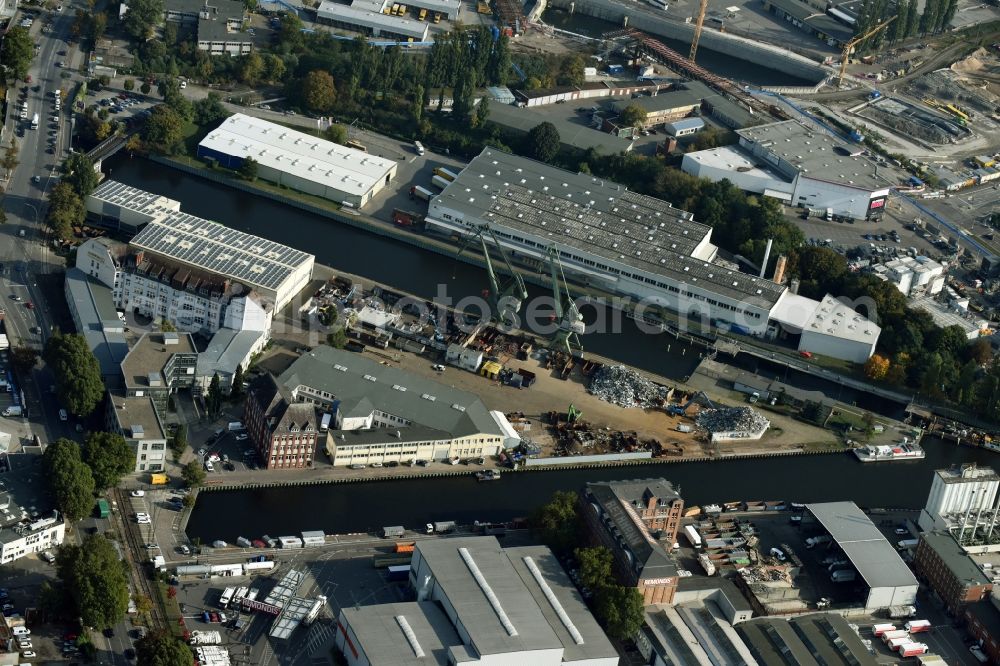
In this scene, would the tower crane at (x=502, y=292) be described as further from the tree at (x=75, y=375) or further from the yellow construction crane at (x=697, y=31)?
the yellow construction crane at (x=697, y=31)

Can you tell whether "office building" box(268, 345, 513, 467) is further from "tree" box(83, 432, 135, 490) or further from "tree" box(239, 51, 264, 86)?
"tree" box(239, 51, 264, 86)

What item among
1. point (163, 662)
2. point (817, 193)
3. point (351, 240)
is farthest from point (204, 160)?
point (163, 662)

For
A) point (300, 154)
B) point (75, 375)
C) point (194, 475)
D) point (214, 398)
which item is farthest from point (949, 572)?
point (300, 154)

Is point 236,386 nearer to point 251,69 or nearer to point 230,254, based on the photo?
point 230,254

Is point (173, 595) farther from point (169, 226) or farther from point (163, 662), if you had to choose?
point (169, 226)

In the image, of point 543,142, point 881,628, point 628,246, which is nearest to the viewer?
point 881,628

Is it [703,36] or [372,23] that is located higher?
[703,36]

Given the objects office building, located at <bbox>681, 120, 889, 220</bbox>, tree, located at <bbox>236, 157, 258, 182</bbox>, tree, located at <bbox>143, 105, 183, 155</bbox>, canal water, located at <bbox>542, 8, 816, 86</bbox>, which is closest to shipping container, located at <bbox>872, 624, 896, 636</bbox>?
office building, located at <bbox>681, 120, 889, 220</bbox>
